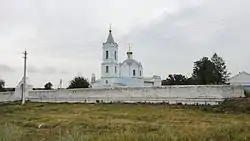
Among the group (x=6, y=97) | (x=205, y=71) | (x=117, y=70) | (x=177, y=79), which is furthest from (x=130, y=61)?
(x=6, y=97)

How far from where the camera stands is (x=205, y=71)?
58.7 meters

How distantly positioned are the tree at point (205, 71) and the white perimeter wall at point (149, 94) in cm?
2021

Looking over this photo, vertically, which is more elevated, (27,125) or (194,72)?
(194,72)

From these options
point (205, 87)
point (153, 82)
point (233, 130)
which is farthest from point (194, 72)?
point (233, 130)

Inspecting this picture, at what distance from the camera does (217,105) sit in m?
32.2

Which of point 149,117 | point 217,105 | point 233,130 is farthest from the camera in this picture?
point 217,105

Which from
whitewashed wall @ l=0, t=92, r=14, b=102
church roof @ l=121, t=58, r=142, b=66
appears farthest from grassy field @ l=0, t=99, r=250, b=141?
church roof @ l=121, t=58, r=142, b=66

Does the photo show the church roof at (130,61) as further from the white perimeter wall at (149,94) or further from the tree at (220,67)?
the white perimeter wall at (149,94)

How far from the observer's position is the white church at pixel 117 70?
71.8 m

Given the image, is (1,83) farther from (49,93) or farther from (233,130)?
(233,130)

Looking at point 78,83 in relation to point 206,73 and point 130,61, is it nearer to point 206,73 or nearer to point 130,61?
point 130,61

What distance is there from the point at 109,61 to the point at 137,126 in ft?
171

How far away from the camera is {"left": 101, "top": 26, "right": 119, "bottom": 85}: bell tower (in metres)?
72.1

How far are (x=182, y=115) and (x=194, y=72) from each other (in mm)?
34300
